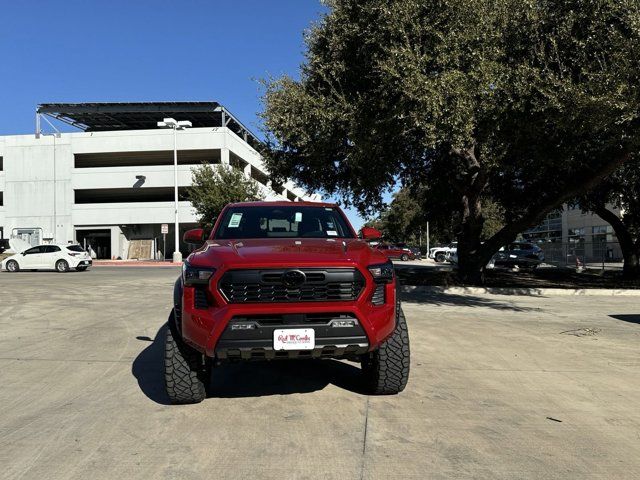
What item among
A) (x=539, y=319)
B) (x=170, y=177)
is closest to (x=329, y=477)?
(x=539, y=319)

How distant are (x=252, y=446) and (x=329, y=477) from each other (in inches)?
28.1

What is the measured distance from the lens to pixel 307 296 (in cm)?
409

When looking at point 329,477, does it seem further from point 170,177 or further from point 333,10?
point 170,177

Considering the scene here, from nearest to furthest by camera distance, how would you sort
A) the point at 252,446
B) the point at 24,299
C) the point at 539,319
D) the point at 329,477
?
1. the point at 329,477
2. the point at 252,446
3. the point at 539,319
4. the point at 24,299

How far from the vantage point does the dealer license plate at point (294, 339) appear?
13.1 ft

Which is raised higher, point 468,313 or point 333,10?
point 333,10

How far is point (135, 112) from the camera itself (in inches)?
1935

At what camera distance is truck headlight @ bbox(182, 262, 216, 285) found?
4.09 metres

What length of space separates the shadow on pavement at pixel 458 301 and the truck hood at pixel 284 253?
26.0ft

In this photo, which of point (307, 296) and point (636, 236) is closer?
point (307, 296)

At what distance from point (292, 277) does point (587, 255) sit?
987 inches

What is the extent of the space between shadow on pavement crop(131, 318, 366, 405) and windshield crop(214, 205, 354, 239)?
1.51 metres

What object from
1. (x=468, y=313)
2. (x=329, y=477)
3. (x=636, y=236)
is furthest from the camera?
(x=636, y=236)

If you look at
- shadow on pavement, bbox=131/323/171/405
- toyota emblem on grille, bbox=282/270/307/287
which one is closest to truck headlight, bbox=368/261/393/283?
toyota emblem on grille, bbox=282/270/307/287
